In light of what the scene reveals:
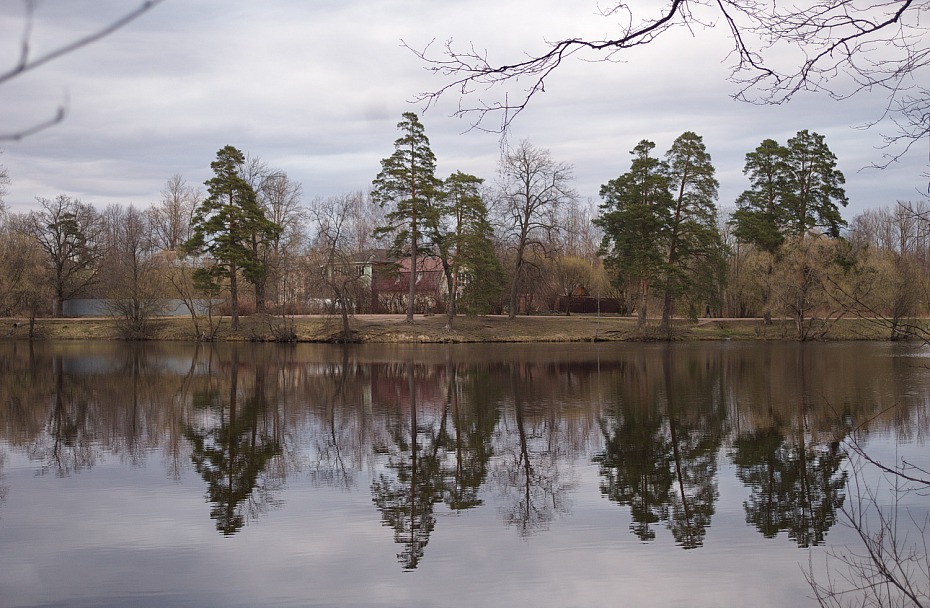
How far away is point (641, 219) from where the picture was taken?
49094 millimetres

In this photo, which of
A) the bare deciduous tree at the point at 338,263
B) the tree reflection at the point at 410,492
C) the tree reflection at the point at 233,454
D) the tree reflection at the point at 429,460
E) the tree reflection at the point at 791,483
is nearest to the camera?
the tree reflection at the point at 410,492

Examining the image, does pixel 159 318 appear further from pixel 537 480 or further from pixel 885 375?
pixel 537 480

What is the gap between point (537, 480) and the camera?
12.3 metres

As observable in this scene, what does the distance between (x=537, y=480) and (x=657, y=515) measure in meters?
2.46

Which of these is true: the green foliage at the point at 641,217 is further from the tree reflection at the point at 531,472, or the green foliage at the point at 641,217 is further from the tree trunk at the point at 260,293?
the tree reflection at the point at 531,472

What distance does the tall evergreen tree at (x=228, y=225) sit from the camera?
4941cm

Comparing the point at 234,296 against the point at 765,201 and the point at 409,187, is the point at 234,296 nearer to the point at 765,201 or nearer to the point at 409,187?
the point at 409,187

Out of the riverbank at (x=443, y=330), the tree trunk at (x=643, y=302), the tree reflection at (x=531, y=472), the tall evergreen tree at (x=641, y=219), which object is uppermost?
the tall evergreen tree at (x=641, y=219)

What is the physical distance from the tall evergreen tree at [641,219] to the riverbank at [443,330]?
470 cm

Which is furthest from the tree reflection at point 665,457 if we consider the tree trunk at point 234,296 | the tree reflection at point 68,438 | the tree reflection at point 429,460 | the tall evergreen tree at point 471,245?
the tree trunk at point 234,296

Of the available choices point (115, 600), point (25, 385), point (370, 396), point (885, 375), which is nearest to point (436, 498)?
point (115, 600)

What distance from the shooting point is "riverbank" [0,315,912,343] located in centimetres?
4991

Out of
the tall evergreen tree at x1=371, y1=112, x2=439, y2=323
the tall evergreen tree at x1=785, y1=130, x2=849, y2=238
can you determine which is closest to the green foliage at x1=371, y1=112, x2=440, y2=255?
the tall evergreen tree at x1=371, y1=112, x2=439, y2=323

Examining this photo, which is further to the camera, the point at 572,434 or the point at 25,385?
the point at 25,385
